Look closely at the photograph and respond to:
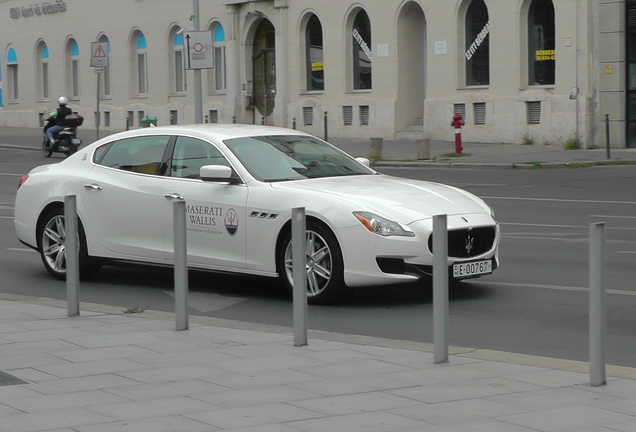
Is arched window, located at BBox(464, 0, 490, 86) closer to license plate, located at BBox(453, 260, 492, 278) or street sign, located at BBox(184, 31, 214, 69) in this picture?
street sign, located at BBox(184, 31, 214, 69)

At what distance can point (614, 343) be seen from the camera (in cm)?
783

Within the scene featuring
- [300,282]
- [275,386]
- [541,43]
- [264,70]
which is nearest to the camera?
[275,386]

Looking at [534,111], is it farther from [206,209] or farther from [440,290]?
[440,290]

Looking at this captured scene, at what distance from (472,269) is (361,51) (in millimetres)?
27807

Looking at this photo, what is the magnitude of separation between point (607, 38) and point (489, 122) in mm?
4177

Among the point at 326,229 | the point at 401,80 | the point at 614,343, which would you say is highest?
the point at 401,80

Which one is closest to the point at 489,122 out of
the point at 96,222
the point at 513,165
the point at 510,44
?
the point at 510,44

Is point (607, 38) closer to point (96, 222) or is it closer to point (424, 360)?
point (96, 222)

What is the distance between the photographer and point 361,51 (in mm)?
36875

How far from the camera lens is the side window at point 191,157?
1049 centimetres

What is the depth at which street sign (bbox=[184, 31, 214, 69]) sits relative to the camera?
95.1ft

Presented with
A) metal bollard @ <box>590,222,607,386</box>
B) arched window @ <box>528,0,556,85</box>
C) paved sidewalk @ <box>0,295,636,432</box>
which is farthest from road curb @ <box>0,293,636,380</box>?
→ arched window @ <box>528,0,556,85</box>

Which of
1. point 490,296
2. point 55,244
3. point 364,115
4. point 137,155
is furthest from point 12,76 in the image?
point 490,296

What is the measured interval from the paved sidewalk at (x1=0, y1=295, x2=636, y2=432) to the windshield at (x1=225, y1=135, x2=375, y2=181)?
2.20 meters
